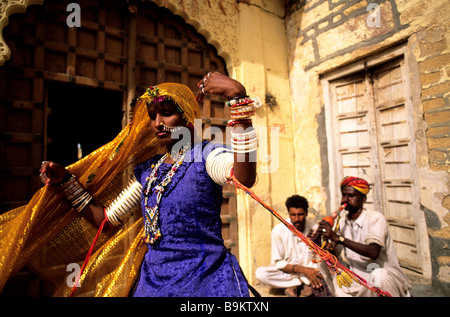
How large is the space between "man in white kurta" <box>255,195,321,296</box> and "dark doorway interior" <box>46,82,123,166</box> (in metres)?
2.74

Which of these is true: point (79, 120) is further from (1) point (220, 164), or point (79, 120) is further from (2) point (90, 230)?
(1) point (220, 164)

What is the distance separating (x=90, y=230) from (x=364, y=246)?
2.46 m

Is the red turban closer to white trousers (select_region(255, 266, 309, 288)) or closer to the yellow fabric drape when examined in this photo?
white trousers (select_region(255, 266, 309, 288))

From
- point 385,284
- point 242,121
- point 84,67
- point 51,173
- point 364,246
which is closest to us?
point 242,121

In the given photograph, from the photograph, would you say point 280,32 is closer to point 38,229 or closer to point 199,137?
point 199,137

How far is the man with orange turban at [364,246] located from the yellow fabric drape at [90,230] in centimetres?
189

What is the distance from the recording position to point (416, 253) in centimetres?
304

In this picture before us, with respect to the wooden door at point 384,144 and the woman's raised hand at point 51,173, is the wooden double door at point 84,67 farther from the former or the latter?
the wooden door at point 384,144

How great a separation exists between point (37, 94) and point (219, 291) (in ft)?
9.13

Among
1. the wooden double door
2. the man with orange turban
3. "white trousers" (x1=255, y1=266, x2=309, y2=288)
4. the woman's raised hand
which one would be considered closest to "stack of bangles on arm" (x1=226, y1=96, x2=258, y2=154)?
the woman's raised hand

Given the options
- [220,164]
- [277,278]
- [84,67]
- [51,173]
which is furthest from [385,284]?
[84,67]

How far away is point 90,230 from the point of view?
1.81m

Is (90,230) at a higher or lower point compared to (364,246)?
higher
